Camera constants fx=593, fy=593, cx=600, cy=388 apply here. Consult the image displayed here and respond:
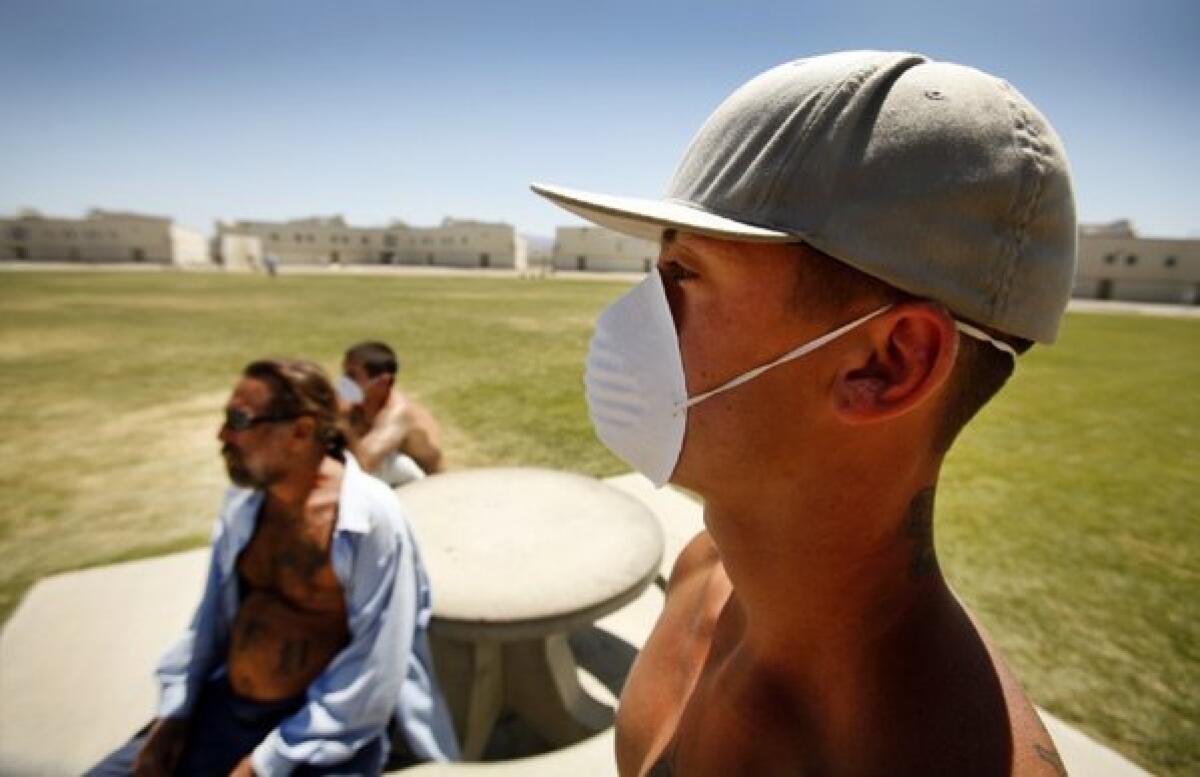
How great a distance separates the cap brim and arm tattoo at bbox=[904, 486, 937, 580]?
0.56 metres

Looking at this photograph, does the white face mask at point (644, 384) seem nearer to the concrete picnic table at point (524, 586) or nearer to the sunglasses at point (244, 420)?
the concrete picnic table at point (524, 586)

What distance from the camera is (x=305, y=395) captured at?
2682 millimetres

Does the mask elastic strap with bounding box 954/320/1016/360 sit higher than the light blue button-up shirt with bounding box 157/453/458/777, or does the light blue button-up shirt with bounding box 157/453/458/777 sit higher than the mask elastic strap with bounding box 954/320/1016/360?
the mask elastic strap with bounding box 954/320/1016/360

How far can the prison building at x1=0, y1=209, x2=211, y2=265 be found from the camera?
59969 mm

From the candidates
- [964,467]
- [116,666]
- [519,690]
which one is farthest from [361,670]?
[964,467]

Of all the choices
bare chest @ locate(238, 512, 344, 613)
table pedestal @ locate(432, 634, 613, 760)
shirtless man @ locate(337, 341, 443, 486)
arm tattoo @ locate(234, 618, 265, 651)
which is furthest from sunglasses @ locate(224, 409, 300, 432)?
shirtless man @ locate(337, 341, 443, 486)

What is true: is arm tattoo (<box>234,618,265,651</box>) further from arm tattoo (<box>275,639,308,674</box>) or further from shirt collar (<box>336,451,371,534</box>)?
shirt collar (<box>336,451,371,534</box>)

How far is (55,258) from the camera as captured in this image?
6241 cm

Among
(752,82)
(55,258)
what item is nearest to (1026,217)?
(752,82)

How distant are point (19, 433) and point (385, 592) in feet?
29.4

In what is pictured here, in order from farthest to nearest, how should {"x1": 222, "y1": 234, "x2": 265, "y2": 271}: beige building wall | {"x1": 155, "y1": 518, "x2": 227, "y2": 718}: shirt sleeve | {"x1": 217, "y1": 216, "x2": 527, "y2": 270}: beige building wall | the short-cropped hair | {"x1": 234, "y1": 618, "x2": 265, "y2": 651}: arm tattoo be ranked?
{"x1": 217, "y1": 216, "x2": 527, "y2": 270}: beige building wall → {"x1": 222, "y1": 234, "x2": 265, "y2": 271}: beige building wall → the short-cropped hair → {"x1": 234, "y1": 618, "x2": 265, "y2": 651}: arm tattoo → {"x1": 155, "y1": 518, "x2": 227, "y2": 718}: shirt sleeve

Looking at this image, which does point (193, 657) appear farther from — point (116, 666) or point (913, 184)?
point (913, 184)

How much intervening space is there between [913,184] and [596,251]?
70585mm

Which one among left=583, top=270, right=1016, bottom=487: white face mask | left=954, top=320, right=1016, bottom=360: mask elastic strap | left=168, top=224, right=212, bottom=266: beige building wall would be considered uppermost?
left=954, top=320, right=1016, bottom=360: mask elastic strap
